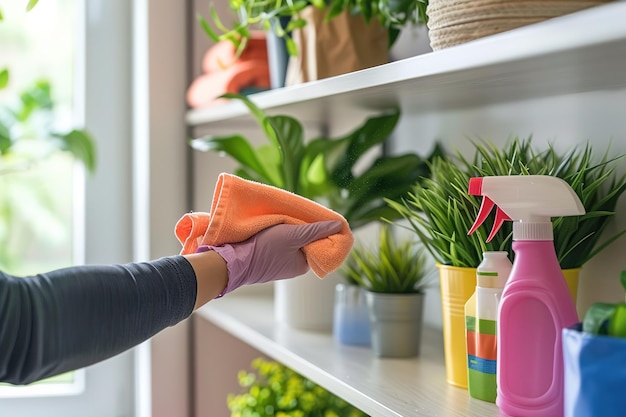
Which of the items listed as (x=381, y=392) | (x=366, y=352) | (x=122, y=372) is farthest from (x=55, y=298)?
(x=122, y=372)

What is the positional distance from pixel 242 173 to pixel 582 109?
0.51 m

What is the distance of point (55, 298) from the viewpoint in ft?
2.19

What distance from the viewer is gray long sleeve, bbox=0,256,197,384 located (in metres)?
0.65

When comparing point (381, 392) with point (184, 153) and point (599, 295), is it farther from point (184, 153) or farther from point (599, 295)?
point (184, 153)

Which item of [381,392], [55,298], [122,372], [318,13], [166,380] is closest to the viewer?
[55,298]

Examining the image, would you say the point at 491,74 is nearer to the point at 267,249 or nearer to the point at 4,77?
the point at 267,249

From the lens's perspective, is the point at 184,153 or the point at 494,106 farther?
the point at 184,153

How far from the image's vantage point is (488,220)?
0.81m

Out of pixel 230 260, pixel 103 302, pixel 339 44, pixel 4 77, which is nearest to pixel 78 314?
pixel 103 302

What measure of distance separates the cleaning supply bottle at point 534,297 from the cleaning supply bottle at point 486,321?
0.05m

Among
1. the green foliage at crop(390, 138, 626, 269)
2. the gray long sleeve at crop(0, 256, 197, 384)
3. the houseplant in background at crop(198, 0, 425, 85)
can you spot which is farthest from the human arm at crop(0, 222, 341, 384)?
the houseplant in background at crop(198, 0, 425, 85)

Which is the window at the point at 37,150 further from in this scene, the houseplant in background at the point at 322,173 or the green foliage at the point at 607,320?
the green foliage at the point at 607,320

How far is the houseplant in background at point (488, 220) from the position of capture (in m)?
0.79

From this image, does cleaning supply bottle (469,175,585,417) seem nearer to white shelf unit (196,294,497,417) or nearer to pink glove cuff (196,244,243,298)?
white shelf unit (196,294,497,417)
